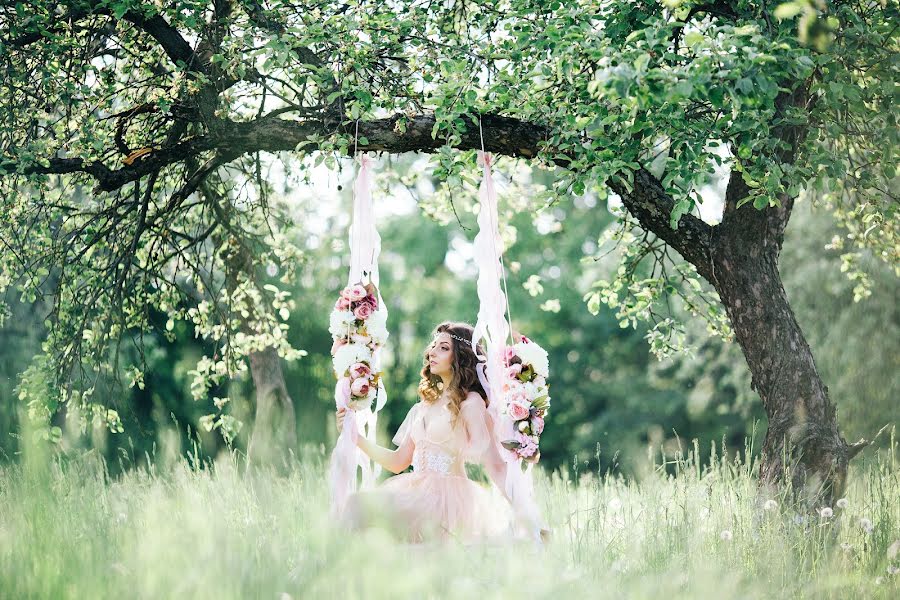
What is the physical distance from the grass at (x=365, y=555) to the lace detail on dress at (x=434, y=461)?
0.81 m

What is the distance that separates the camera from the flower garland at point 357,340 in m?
4.91

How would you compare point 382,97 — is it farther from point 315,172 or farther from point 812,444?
point 812,444

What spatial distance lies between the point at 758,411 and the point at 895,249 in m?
11.1

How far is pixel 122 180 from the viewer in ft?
19.0

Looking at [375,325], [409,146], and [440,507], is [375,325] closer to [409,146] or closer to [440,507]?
[440,507]

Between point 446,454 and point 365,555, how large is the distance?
2.46 metres

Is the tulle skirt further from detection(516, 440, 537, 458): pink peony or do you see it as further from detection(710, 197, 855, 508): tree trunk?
detection(710, 197, 855, 508): tree trunk

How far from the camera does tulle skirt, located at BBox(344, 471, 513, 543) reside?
16.1 ft

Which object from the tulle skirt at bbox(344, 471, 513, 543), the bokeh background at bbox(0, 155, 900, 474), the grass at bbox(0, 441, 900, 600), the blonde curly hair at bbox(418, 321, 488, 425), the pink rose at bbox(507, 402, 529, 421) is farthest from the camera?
the bokeh background at bbox(0, 155, 900, 474)

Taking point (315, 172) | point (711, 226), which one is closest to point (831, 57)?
point (711, 226)

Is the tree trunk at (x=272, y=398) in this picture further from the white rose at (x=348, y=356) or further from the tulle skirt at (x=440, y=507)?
the white rose at (x=348, y=356)

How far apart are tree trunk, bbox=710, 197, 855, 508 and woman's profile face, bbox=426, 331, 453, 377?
5.76ft

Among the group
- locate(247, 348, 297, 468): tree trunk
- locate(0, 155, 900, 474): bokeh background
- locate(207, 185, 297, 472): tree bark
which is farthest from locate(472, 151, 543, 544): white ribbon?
locate(0, 155, 900, 474): bokeh background

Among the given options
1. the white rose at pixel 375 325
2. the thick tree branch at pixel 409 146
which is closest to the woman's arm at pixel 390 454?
the white rose at pixel 375 325
